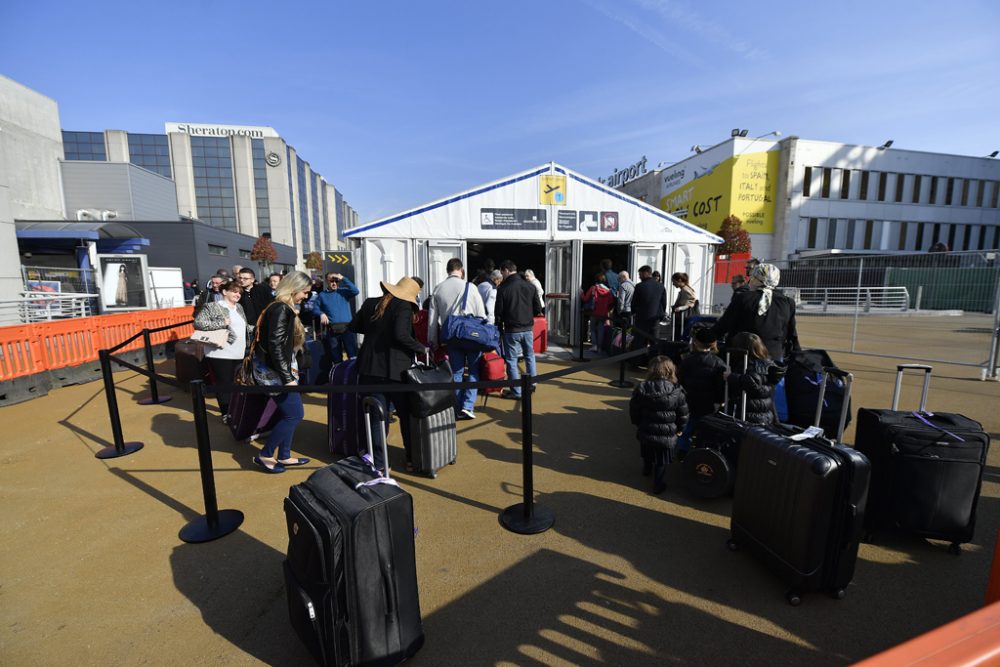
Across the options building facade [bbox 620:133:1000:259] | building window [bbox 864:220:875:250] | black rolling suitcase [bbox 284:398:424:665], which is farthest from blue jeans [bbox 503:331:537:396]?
building window [bbox 864:220:875:250]

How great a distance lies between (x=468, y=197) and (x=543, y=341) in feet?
12.3

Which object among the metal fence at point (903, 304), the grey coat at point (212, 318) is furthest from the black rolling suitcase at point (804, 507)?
the metal fence at point (903, 304)

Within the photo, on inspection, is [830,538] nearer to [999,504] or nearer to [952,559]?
[952,559]

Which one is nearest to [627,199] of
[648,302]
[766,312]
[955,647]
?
[648,302]

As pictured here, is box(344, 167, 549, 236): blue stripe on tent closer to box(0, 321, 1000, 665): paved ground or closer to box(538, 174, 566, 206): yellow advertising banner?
box(538, 174, 566, 206): yellow advertising banner

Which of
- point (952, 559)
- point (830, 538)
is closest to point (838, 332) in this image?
point (952, 559)

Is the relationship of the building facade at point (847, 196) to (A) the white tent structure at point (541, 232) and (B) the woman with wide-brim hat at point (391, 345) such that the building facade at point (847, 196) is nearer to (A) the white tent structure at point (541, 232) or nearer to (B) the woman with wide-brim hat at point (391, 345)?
(A) the white tent structure at point (541, 232)

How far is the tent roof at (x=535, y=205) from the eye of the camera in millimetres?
9766

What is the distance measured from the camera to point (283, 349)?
12.4 ft

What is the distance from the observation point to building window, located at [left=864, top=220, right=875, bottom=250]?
33000 mm

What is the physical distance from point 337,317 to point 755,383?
5422 millimetres

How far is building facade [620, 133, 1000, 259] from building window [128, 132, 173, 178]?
2723 inches

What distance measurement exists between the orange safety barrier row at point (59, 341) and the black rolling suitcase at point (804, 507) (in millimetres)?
9359

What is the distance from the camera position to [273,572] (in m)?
2.68
